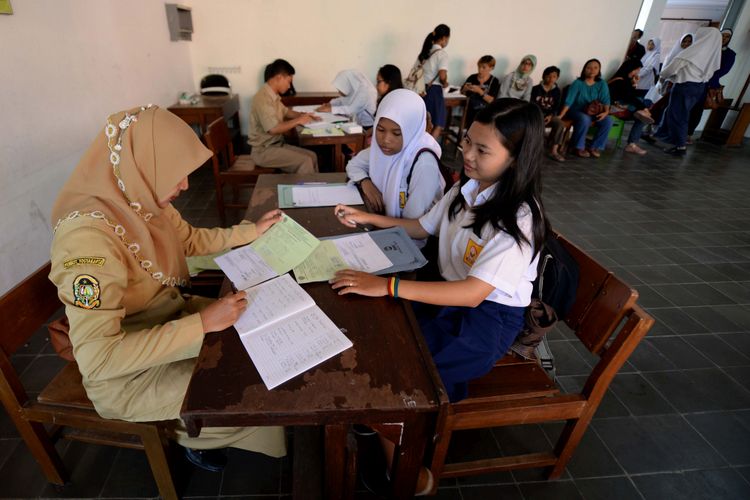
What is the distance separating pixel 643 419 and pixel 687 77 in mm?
6174

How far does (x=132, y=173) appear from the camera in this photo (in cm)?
94

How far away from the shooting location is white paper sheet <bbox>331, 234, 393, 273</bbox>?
1.16m

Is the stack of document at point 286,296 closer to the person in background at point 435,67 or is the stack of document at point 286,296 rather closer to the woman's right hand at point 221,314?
the woman's right hand at point 221,314

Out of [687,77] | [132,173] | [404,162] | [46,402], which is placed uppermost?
[687,77]

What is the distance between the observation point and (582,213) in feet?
12.3

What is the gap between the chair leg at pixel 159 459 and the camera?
1090 mm

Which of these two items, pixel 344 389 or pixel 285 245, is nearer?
pixel 344 389

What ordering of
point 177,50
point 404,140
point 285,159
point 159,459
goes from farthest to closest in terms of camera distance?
point 177,50 → point 285,159 → point 404,140 → point 159,459

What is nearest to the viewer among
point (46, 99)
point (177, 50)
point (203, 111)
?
point (46, 99)

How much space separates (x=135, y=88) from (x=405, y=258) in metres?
3.31

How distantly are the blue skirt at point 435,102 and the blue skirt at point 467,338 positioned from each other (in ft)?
13.4

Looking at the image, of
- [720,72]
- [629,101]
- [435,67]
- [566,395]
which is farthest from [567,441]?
[720,72]

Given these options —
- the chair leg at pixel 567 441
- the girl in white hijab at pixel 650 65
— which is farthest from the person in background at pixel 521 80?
the chair leg at pixel 567 441

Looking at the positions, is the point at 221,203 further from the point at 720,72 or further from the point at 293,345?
the point at 720,72
